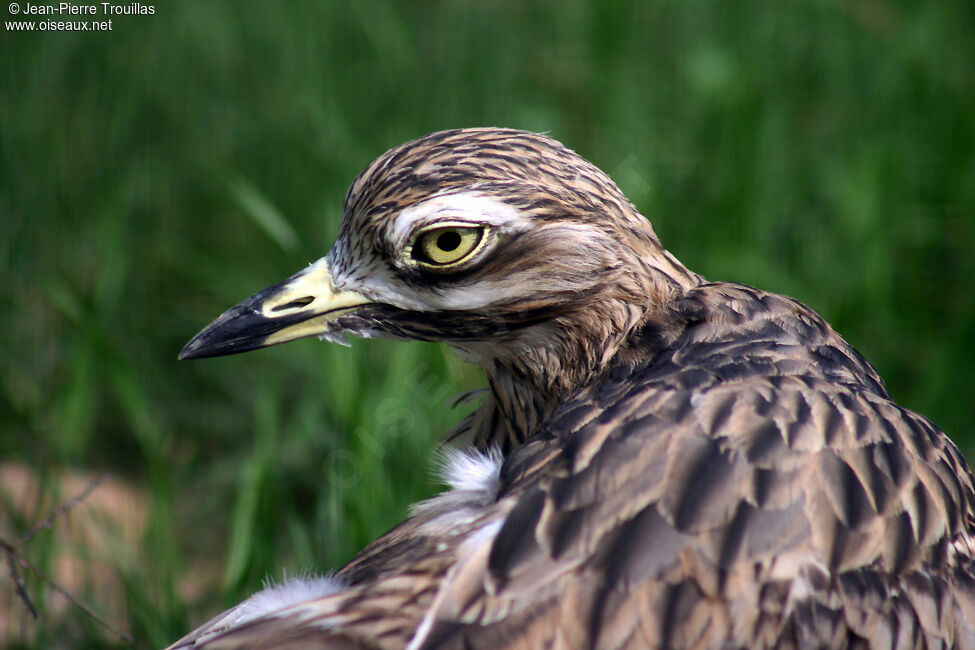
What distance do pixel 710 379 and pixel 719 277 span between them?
206cm

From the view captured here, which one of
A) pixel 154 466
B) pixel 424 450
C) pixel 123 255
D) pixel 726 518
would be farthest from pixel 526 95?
pixel 726 518

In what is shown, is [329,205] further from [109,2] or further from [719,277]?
[109,2]

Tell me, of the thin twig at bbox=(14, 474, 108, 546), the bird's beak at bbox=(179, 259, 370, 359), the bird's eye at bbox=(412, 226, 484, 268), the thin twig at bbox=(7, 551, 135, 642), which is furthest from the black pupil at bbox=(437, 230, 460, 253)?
the thin twig at bbox=(7, 551, 135, 642)

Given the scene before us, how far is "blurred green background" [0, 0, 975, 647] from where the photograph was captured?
3275mm

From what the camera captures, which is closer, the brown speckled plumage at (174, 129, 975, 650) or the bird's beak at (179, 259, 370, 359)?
the brown speckled plumage at (174, 129, 975, 650)

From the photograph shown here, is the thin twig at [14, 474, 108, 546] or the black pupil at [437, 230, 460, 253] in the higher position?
the black pupil at [437, 230, 460, 253]

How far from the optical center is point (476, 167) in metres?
2.31

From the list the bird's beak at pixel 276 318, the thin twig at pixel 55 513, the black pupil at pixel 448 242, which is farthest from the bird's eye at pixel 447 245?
the thin twig at pixel 55 513

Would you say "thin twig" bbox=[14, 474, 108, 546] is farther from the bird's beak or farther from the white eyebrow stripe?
the white eyebrow stripe

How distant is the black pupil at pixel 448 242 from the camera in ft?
7.60

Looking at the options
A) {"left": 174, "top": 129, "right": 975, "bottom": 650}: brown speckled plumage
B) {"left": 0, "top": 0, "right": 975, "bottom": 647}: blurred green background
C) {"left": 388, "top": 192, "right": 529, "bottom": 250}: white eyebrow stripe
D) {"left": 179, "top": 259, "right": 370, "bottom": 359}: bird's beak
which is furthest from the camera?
{"left": 0, "top": 0, "right": 975, "bottom": 647}: blurred green background

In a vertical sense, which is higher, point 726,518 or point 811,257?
point 811,257

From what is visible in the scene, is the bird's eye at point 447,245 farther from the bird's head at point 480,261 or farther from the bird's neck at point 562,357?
the bird's neck at point 562,357

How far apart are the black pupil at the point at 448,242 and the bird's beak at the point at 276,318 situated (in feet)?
0.82
